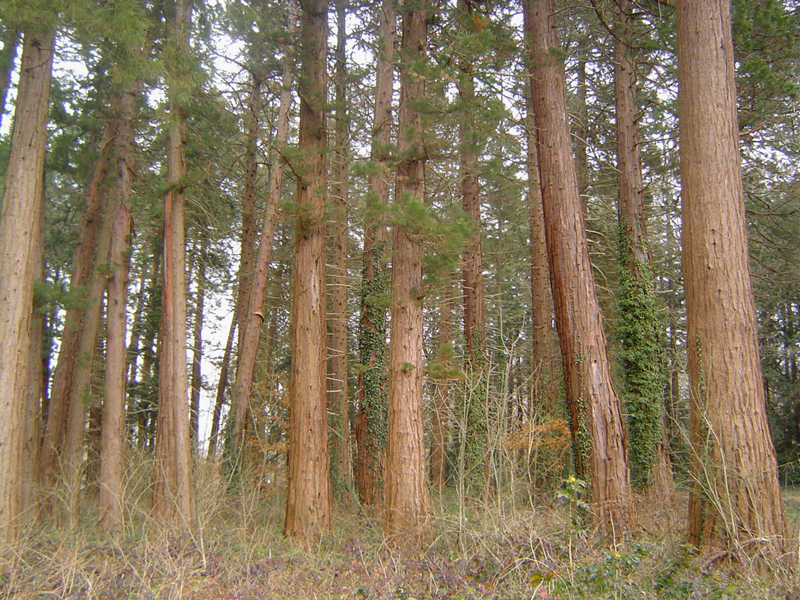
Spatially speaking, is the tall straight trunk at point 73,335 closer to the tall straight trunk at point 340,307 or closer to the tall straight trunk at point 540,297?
the tall straight trunk at point 340,307

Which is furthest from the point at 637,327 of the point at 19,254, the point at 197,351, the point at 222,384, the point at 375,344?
the point at 197,351

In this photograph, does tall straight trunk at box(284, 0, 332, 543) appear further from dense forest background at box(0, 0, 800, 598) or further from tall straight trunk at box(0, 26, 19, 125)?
tall straight trunk at box(0, 26, 19, 125)

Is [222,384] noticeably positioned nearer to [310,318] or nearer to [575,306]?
[310,318]


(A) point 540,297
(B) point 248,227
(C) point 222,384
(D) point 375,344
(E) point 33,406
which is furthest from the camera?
(C) point 222,384

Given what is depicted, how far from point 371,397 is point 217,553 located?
6.09 meters

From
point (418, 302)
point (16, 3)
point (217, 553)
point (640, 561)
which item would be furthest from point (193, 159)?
point (640, 561)

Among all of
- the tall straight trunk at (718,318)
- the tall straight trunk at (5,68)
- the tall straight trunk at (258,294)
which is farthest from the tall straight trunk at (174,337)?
the tall straight trunk at (718,318)

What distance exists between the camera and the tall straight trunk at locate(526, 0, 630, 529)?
21.8 ft

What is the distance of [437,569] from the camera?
5.12m

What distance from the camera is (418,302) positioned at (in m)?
7.93

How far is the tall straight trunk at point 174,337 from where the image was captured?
8000mm

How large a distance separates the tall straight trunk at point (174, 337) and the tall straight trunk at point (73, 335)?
2696 millimetres

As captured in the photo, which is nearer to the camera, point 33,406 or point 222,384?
point 33,406

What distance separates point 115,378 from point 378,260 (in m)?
5.45
